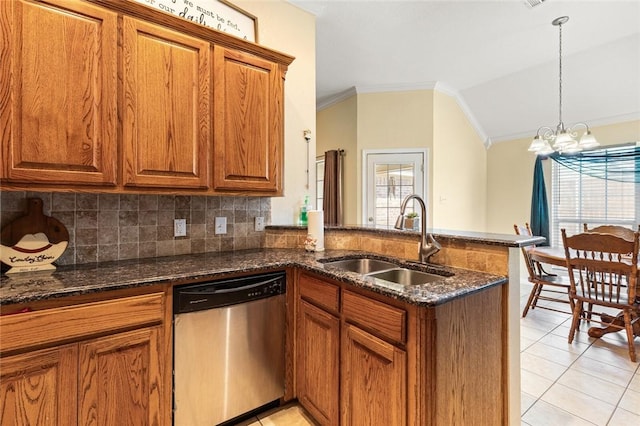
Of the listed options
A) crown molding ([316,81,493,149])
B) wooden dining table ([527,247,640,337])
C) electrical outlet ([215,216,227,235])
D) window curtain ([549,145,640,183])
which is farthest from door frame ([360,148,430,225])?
electrical outlet ([215,216,227,235])

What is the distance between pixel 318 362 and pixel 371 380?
41cm

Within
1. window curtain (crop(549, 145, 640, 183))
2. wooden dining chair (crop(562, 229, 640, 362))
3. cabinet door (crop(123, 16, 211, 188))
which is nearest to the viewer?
cabinet door (crop(123, 16, 211, 188))

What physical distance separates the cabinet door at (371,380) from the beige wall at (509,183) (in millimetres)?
4739

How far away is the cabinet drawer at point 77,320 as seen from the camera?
1105 mm

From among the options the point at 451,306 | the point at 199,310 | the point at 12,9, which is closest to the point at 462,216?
the point at 451,306

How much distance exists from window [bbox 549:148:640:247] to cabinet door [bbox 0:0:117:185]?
5667 millimetres

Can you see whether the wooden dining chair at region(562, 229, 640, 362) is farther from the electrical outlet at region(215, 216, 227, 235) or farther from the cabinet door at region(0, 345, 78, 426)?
the cabinet door at region(0, 345, 78, 426)

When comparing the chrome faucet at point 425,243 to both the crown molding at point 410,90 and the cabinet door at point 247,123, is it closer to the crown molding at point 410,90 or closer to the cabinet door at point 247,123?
the cabinet door at point 247,123

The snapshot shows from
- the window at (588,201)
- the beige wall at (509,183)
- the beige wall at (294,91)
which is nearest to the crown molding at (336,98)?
the beige wall at (294,91)

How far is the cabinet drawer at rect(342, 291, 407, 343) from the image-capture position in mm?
1193

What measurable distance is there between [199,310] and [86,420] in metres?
0.58

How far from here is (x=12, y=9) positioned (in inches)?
51.8

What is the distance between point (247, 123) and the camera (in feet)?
6.48

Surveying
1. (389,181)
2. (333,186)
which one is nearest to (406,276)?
(389,181)
